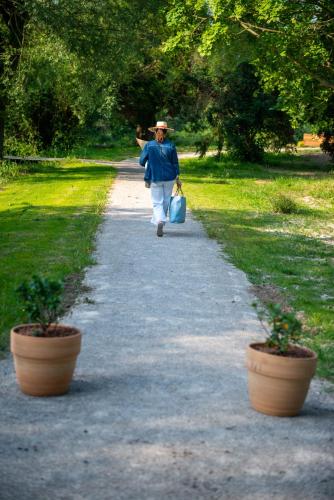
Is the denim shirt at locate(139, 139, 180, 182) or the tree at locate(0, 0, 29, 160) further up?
the tree at locate(0, 0, 29, 160)

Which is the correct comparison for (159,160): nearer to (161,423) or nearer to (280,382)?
(280,382)

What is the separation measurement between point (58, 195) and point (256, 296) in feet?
45.7

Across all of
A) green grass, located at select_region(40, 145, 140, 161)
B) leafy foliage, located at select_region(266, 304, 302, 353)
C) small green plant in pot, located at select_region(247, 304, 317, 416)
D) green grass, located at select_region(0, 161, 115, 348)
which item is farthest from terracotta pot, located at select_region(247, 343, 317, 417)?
green grass, located at select_region(40, 145, 140, 161)

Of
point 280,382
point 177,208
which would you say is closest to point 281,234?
point 177,208

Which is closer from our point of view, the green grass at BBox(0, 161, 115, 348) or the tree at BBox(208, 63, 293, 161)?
the green grass at BBox(0, 161, 115, 348)

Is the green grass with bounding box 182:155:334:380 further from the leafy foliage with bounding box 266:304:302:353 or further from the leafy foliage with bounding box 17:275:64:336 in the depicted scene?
the leafy foliage with bounding box 17:275:64:336

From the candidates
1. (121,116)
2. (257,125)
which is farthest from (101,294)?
(121,116)

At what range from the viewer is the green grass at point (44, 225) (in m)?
10.6

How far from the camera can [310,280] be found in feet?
36.9

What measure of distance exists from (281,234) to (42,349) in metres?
10.8

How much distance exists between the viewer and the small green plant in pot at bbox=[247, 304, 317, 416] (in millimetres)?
5562

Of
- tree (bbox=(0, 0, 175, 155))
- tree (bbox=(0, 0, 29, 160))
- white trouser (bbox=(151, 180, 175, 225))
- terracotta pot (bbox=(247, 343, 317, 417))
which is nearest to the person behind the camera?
terracotta pot (bbox=(247, 343, 317, 417))

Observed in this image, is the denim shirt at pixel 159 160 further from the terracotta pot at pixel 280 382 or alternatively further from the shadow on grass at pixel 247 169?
the shadow on grass at pixel 247 169

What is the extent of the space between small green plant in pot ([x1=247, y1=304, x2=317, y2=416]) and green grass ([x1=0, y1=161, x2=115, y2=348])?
103 inches
